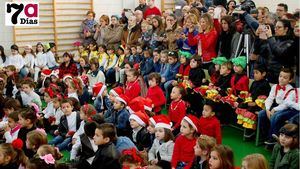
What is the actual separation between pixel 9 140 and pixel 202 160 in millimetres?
2275

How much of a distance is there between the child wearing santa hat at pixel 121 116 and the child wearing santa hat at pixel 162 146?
34.5 inches

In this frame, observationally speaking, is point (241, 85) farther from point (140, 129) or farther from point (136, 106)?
point (140, 129)

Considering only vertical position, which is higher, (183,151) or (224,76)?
(224,76)

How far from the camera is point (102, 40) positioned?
31.7 feet

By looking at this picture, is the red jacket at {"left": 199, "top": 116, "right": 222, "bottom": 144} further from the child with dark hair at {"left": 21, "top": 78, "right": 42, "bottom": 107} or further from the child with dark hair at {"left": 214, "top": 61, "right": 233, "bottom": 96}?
the child with dark hair at {"left": 21, "top": 78, "right": 42, "bottom": 107}

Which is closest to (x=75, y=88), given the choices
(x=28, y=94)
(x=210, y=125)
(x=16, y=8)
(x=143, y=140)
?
(x=28, y=94)

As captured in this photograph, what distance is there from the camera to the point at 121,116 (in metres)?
5.47

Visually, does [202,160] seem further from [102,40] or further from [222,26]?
[102,40]

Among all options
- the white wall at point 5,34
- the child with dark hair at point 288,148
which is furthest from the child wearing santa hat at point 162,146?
the white wall at point 5,34

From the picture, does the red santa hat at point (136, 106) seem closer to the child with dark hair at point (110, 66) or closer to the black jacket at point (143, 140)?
the black jacket at point (143, 140)

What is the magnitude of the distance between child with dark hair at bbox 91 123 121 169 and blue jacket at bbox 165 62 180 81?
3013 mm

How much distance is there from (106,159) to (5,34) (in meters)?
6.38
